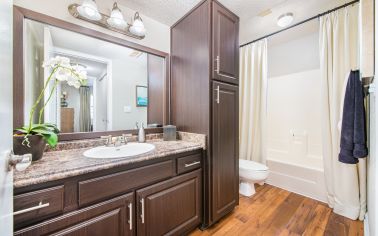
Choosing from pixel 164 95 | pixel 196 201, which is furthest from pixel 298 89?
pixel 196 201

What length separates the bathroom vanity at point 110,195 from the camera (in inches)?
29.0

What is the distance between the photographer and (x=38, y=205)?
0.73 metres

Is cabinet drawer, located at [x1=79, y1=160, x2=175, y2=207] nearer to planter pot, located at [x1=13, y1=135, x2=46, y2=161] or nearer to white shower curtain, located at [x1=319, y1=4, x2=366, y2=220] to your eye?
planter pot, located at [x1=13, y1=135, x2=46, y2=161]

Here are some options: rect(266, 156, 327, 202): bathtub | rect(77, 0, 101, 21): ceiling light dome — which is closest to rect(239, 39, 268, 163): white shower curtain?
rect(266, 156, 327, 202): bathtub

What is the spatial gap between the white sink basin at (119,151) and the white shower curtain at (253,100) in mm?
1748

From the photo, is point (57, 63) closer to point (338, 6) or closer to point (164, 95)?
point (164, 95)

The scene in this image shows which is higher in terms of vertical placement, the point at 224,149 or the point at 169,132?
the point at 169,132

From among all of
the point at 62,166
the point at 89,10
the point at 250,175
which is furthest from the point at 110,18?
the point at 250,175

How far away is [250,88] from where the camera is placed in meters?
2.55

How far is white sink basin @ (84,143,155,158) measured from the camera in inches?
46.3

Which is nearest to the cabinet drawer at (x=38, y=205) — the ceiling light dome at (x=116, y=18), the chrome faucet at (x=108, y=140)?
the chrome faucet at (x=108, y=140)

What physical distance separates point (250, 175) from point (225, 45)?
1.54 meters

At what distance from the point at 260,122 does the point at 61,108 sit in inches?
95.9

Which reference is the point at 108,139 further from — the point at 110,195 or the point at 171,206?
the point at 171,206
